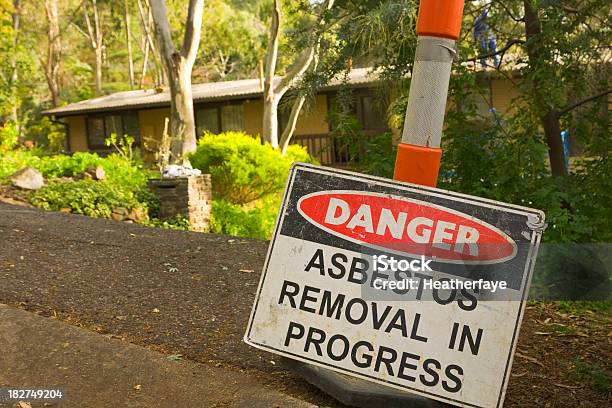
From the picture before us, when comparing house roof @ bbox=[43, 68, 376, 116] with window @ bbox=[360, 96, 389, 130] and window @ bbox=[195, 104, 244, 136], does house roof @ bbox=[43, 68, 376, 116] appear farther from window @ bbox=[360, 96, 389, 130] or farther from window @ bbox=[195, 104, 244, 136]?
window @ bbox=[360, 96, 389, 130]

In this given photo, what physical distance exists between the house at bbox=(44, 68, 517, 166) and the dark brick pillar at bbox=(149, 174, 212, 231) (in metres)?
8.72

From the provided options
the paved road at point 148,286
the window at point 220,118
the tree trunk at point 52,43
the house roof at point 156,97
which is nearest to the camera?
the paved road at point 148,286

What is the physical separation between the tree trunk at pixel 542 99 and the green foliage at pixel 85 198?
23.8ft

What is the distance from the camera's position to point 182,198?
12.8 m

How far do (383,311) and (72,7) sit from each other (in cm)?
5082

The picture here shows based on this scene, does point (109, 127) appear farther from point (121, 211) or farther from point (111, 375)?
point (111, 375)

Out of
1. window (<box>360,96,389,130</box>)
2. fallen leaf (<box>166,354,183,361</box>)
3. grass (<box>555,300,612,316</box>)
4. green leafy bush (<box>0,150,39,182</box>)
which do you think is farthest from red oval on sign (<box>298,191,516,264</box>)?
window (<box>360,96,389,130</box>)

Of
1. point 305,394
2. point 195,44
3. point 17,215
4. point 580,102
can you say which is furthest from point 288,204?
point 195,44

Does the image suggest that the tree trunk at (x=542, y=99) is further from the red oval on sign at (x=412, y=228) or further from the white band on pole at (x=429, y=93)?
the red oval on sign at (x=412, y=228)

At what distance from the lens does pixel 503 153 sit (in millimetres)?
6492

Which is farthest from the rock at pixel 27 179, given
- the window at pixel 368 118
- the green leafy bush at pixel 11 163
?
the window at pixel 368 118

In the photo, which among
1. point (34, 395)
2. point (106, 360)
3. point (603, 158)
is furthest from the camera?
point (603, 158)

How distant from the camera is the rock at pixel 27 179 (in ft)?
39.8

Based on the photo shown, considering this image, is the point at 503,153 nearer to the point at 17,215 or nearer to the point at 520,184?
the point at 520,184
